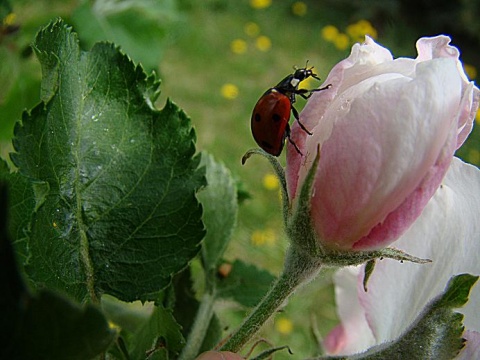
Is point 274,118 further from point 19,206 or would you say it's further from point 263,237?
point 263,237

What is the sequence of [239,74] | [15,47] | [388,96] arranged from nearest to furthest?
[388,96]
[15,47]
[239,74]

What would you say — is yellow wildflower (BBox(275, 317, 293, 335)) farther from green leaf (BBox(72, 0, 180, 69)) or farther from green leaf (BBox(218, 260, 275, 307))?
green leaf (BBox(218, 260, 275, 307))

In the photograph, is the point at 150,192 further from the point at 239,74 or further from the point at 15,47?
the point at 239,74

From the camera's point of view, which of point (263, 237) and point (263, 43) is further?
point (263, 43)

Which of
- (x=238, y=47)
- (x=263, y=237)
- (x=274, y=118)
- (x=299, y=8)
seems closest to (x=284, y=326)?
(x=263, y=237)

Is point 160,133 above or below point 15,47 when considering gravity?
below

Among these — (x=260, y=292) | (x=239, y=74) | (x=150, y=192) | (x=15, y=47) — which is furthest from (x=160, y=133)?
(x=239, y=74)
